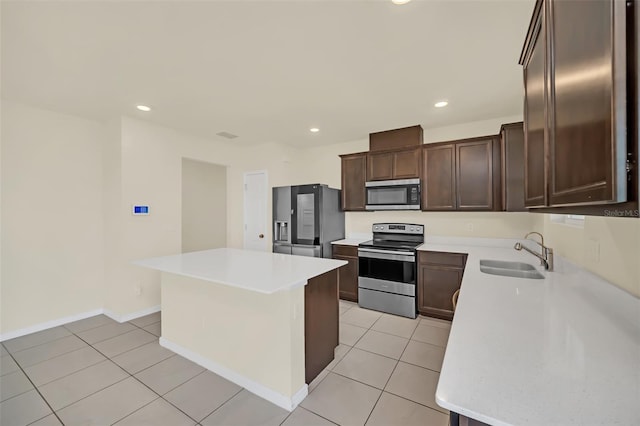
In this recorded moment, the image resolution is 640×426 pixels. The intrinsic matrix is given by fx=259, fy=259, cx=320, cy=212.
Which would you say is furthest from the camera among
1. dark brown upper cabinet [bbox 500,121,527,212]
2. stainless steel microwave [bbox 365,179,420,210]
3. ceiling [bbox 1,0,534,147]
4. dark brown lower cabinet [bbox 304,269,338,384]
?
stainless steel microwave [bbox 365,179,420,210]

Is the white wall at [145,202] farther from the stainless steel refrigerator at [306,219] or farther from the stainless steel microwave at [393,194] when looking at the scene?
the stainless steel microwave at [393,194]

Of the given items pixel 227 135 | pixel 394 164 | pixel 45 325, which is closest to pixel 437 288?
pixel 394 164

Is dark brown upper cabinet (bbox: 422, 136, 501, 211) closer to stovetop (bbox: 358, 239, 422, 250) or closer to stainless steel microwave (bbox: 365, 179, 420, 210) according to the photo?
stainless steel microwave (bbox: 365, 179, 420, 210)

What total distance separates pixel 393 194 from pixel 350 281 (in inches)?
56.1

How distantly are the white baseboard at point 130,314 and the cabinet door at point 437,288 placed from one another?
358cm

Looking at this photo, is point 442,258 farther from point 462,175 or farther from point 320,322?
point 320,322

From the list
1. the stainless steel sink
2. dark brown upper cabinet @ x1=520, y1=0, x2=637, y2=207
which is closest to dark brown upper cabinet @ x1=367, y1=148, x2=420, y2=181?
the stainless steel sink

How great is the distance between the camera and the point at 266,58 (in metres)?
2.06

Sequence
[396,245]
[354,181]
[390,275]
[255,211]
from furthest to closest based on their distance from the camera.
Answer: [255,211]
[354,181]
[396,245]
[390,275]

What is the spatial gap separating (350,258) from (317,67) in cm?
259

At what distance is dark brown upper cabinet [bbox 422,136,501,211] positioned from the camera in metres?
3.14

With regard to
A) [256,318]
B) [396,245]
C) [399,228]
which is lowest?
[256,318]

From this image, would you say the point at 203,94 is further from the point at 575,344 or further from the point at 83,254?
the point at 575,344

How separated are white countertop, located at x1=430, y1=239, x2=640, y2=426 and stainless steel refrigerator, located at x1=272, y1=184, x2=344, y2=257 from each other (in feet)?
8.46
